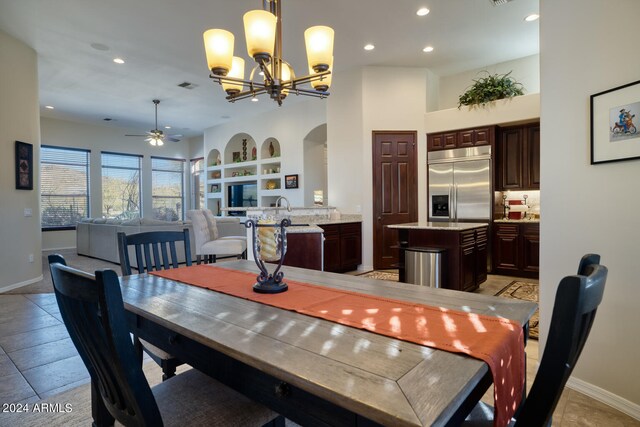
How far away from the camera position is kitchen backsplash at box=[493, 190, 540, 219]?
565 centimetres

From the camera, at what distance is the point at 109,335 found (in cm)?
84

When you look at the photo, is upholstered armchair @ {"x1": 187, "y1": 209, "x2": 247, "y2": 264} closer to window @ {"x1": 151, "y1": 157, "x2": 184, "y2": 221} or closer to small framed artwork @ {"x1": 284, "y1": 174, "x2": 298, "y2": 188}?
small framed artwork @ {"x1": 284, "y1": 174, "x2": 298, "y2": 188}

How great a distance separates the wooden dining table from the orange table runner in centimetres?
4

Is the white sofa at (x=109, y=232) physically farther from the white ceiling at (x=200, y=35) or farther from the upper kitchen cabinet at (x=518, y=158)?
the upper kitchen cabinet at (x=518, y=158)

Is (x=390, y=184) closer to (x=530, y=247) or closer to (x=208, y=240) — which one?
(x=530, y=247)

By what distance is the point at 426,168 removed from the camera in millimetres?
6109

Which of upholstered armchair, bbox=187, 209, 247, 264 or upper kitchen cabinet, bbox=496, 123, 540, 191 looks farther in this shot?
upper kitchen cabinet, bbox=496, 123, 540, 191

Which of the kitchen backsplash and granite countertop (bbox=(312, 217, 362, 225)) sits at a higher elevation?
the kitchen backsplash

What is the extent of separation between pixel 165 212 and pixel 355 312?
11.2 metres

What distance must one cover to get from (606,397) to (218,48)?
10.5 feet

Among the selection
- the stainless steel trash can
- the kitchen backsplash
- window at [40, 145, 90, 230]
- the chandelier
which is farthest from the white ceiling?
the stainless steel trash can

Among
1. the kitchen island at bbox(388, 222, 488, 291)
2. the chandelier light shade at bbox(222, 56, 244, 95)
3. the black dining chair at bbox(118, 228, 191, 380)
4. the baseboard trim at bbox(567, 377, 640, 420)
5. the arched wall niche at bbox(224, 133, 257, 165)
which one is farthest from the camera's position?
the arched wall niche at bbox(224, 133, 257, 165)

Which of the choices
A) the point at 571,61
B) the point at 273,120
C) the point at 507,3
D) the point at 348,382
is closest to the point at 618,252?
the point at 571,61

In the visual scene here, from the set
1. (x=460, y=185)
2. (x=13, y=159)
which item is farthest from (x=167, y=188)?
(x=460, y=185)
